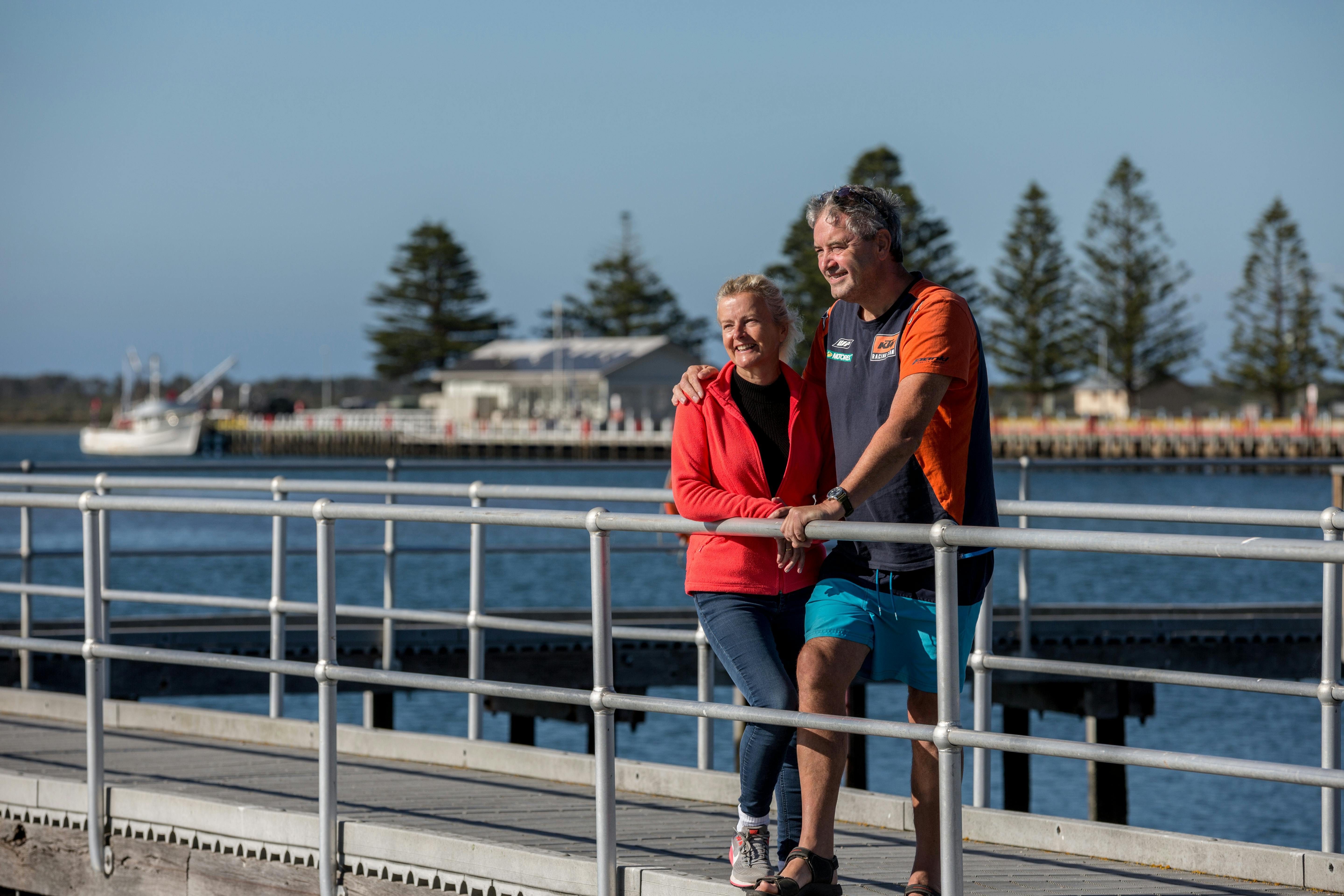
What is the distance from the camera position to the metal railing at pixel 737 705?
2.85 meters

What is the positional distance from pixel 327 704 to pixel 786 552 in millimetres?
1363

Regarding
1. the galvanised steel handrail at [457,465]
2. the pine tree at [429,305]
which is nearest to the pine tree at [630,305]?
the pine tree at [429,305]

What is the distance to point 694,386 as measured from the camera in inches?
139

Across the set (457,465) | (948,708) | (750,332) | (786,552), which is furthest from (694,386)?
(457,465)

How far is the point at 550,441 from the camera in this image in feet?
264

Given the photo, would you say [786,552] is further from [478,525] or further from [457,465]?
[457,465]

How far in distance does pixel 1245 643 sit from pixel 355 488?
217 inches

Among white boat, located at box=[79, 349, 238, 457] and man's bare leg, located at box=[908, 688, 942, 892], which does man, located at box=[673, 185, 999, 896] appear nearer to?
man's bare leg, located at box=[908, 688, 942, 892]

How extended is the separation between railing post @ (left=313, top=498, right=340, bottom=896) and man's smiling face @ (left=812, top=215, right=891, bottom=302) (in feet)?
4.73

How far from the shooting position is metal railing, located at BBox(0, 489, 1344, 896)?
285cm

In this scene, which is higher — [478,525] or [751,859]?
[478,525]

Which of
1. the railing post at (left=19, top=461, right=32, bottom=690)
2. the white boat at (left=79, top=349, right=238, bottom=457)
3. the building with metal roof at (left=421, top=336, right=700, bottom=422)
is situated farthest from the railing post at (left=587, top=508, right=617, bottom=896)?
the white boat at (left=79, top=349, right=238, bottom=457)

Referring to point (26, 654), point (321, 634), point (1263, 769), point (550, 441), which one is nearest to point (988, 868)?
point (1263, 769)

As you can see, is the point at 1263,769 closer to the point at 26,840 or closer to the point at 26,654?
the point at 26,840
